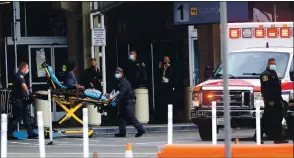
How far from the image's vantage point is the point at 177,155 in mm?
13008

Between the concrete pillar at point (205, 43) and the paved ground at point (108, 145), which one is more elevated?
the concrete pillar at point (205, 43)

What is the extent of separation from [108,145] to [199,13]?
776 centimetres

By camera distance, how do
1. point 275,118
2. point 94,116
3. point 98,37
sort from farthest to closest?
point 98,37, point 94,116, point 275,118

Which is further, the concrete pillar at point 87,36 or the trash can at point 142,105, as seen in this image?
the concrete pillar at point 87,36

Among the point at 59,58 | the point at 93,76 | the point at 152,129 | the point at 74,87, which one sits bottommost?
the point at 152,129

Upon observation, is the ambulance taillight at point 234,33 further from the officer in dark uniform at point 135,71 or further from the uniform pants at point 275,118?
the officer in dark uniform at point 135,71

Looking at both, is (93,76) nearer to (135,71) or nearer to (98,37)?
(98,37)

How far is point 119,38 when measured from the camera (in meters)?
31.4

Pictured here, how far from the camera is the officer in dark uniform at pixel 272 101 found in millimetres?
20453

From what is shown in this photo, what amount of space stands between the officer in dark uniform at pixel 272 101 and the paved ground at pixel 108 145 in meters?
0.80

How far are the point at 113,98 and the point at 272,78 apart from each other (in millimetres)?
4829

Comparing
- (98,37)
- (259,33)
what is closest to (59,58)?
(98,37)

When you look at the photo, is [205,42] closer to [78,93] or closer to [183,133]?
[183,133]

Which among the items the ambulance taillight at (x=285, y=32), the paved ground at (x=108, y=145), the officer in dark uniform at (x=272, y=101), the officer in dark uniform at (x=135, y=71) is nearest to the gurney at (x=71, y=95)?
the paved ground at (x=108, y=145)
